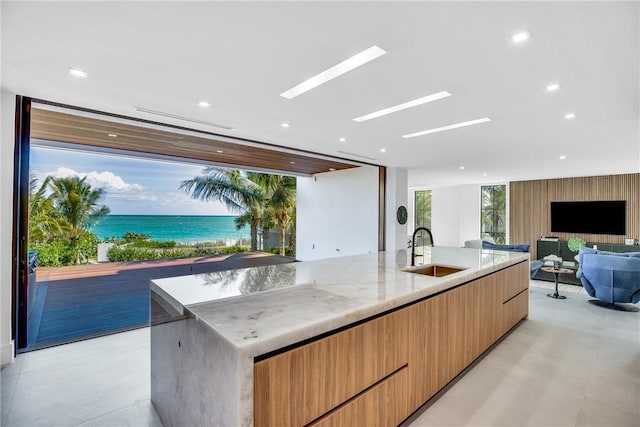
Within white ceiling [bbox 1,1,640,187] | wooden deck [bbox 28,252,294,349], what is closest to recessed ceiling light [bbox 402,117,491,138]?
white ceiling [bbox 1,1,640,187]

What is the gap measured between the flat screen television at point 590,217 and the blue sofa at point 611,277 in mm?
4148

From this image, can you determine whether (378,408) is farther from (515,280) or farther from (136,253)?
(136,253)

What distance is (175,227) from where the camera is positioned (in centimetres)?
1605

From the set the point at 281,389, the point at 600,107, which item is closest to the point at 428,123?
the point at 600,107

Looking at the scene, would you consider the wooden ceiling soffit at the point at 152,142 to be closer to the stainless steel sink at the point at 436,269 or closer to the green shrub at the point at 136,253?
the stainless steel sink at the point at 436,269

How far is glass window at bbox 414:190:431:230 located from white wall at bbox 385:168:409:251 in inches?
183

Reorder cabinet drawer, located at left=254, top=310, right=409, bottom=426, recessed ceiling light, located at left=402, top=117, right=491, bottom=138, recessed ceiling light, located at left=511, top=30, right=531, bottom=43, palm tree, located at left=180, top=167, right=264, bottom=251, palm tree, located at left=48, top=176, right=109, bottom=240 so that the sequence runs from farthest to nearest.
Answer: palm tree, located at left=180, top=167, right=264, bottom=251 → palm tree, located at left=48, top=176, right=109, bottom=240 → recessed ceiling light, located at left=402, top=117, right=491, bottom=138 → recessed ceiling light, located at left=511, top=30, right=531, bottom=43 → cabinet drawer, located at left=254, top=310, right=409, bottom=426

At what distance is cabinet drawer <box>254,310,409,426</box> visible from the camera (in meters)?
1.11

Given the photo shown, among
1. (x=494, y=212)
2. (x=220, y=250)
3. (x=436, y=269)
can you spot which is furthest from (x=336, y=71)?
(x=220, y=250)

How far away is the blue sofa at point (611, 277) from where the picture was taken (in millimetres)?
4016

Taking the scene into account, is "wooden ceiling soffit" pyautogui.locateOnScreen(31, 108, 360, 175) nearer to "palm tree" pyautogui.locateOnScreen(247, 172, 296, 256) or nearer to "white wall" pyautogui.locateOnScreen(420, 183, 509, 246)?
"palm tree" pyautogui.locateOnScreen(247, 172, 296, 256)

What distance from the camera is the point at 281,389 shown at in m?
1.14

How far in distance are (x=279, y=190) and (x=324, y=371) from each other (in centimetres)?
897

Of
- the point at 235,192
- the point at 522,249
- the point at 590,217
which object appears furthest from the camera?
the point at 235,192
